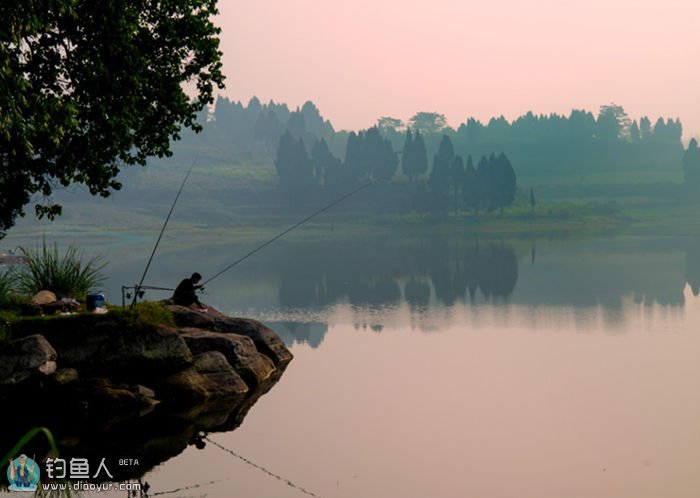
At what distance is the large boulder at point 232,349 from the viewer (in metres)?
→ 21.1

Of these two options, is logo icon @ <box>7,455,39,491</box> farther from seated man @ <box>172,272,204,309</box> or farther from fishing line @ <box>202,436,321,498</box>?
seated man @ <box>172,272,204,309</box>

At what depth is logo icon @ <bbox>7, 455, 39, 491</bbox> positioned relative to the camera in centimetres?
1258

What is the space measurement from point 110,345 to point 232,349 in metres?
3.60

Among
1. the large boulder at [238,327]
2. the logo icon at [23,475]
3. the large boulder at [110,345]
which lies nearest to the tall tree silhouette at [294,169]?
the large boulder at [238,327]

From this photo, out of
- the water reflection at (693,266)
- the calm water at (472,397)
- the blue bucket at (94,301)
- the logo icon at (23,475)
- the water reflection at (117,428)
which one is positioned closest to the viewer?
the logo icon at (23,475)

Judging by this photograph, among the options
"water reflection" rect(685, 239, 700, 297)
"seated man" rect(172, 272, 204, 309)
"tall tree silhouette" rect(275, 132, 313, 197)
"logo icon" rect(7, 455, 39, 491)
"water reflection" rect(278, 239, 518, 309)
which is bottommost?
"water reflection" rect(685, 239, 700, 297)

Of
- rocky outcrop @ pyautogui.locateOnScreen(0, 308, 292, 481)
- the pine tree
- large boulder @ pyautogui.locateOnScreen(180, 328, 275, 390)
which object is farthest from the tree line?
rocky outcrop @ pyautogui.locateOnScreen(0, 308, 292, 481)

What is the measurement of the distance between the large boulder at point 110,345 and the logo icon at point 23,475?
4736mm

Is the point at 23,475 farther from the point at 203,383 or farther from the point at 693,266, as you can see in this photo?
the point at 693,266

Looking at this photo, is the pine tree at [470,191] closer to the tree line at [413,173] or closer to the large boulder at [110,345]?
the tree line at [413,173]

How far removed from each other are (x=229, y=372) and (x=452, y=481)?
8.28 metres

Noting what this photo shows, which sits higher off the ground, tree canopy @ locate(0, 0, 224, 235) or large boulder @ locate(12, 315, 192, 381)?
tree canopy @ locate(0, 0, 224, 235)

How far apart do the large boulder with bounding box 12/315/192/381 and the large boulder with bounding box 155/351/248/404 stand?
0.38 metres

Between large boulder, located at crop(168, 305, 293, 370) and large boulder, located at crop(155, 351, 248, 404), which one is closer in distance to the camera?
large boulder, located at crop(155, 351, 248, 404)
